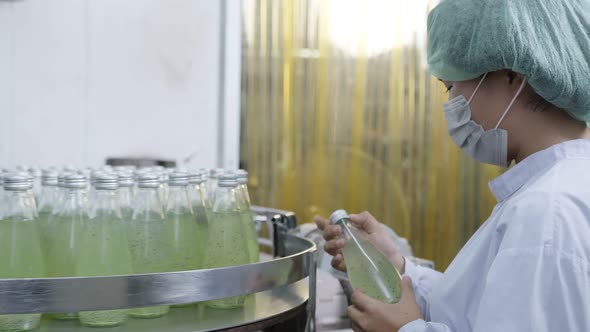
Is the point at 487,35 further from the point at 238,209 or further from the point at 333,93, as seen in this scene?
the point at 333,93

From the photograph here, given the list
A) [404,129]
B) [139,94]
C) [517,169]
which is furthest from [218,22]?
[517,169]

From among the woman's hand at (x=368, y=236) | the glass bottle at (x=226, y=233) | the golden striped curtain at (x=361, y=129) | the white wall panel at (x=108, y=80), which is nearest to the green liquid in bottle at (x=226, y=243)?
the glass bottle at (x=226, y=233)

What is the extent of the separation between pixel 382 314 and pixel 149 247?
1.23 ft

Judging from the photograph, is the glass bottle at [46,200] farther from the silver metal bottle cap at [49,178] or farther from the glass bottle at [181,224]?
the glass bottle at [181,224]

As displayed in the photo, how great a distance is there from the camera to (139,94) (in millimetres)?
2051

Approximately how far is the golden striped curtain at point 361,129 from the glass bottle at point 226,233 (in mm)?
1919

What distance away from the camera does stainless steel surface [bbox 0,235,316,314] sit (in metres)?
0.67

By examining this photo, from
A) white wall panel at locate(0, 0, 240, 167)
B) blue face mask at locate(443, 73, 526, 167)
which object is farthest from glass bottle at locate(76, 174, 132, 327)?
white wall panel at locate(0, 0, 240, 167)

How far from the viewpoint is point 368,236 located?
3.91ft

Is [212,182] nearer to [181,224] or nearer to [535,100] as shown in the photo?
[181,224]

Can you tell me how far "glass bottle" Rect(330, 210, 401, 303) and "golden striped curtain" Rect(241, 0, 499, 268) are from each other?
177 centimetres

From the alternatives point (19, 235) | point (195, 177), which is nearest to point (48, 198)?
point (19, 235)

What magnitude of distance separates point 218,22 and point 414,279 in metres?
1.41

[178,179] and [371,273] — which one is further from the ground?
[178,179]
